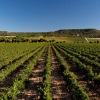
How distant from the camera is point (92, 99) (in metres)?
11.1

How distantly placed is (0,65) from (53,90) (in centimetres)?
1133

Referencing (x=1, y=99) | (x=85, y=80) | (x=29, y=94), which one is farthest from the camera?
(x=85, y=80)

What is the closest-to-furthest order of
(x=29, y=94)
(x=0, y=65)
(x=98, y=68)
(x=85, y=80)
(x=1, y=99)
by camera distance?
1. (x=1, y=99)
2. (x=29, y=94)
3. (x=85, y=80)
4. (x=98, y=68)
5. (x=0, y=65)

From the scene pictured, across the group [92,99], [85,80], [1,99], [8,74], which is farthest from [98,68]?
[1,99]

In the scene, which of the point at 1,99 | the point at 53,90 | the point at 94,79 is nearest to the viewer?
the point at 1,99

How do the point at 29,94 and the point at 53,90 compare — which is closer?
the point at 29,94

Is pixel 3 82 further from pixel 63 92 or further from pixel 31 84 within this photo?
pixel 63 92

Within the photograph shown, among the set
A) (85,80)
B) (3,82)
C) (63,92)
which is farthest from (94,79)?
(3,82)

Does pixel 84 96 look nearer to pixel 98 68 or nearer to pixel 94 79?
pixel 94 79

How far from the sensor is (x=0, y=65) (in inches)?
898

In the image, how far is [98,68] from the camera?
20.1 metres

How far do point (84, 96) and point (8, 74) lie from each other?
862cm

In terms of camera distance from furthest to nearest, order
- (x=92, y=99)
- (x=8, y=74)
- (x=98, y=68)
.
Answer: (x=98, y=68) < (x=8, y=74) < (x=92, y=99)

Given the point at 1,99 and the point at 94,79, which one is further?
Answer: the point at 94,79
